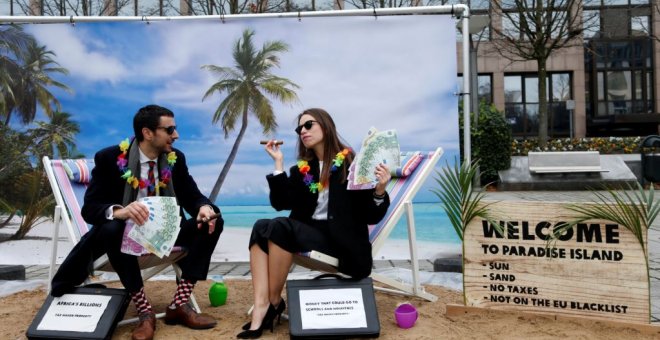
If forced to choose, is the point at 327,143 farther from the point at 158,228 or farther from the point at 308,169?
the point at 158,228

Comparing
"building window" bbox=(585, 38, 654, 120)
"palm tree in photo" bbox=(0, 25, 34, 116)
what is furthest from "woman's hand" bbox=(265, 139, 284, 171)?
"building window" bbox=(585, 38, 654, 120)

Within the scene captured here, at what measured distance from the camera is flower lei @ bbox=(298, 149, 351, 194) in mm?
3117

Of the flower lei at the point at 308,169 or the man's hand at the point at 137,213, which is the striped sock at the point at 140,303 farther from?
the flower lei at the point at 308,169

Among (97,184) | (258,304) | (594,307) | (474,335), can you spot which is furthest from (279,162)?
(594,307)

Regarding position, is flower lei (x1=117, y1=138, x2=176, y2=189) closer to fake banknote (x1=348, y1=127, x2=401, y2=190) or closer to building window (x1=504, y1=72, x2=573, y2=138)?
fake banknote (x1=348, y1=127, x2=401, y2=190)

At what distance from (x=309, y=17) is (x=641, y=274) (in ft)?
9.94

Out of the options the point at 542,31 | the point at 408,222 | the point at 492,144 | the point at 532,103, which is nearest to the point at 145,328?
the point at 408,222

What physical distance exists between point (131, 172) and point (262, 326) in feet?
3.64

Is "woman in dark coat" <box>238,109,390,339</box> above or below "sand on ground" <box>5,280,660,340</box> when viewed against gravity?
above

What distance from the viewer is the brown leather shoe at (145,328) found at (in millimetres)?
2770

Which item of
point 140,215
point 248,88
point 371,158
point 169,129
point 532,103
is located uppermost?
point 532,103

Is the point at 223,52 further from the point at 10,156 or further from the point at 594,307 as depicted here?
the point at 594,307

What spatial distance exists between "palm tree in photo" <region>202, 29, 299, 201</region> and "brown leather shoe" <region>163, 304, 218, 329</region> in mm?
1743

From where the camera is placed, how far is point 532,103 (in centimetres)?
2358
